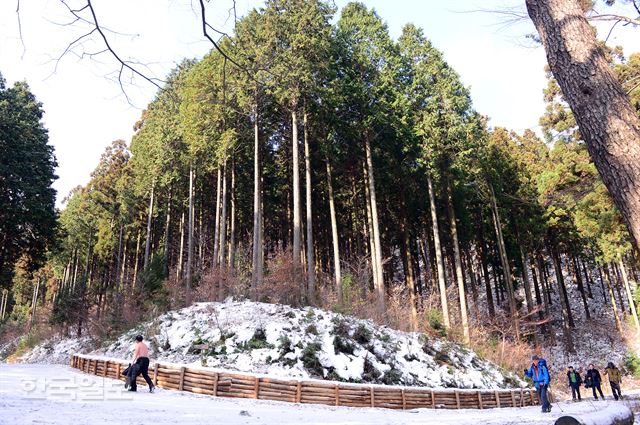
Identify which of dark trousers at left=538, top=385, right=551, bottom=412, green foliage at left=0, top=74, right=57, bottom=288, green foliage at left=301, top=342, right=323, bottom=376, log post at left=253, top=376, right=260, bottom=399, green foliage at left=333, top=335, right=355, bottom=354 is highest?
green foliage at left=0, top=74, right=57, bottom=288

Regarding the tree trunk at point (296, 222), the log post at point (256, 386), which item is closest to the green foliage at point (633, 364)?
the tree trunk at point (296, 222)

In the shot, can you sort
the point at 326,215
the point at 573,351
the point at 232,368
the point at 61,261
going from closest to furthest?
the point at 232,368 → the point at 573,351 → the point at 326,215 → the point at 61,261

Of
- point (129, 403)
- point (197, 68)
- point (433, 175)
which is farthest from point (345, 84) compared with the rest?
point (129, 403)

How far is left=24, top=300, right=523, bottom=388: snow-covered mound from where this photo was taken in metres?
11.3

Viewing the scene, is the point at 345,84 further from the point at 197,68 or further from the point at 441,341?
the point at 441,341

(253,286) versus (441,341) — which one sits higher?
(253,286)

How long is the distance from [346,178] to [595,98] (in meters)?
23.8

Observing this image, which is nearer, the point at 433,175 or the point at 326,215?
the point at 433,175

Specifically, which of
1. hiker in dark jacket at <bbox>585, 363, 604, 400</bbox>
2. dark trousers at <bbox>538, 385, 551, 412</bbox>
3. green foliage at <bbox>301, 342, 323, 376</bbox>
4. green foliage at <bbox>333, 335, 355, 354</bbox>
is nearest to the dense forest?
green foliage at <bbox>333, 335, 355, 354</bbox>

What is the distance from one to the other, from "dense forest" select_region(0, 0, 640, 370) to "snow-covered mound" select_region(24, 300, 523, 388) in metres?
1.81

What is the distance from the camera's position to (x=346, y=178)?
26.9 meters

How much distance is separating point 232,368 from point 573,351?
83.4 feet

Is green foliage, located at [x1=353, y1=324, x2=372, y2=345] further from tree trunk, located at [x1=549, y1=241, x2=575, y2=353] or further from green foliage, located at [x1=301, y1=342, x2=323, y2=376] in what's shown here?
tree trunk, located at [x1=549, y1=241, x2=575, y2=353]

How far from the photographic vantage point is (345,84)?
20.4 meters
